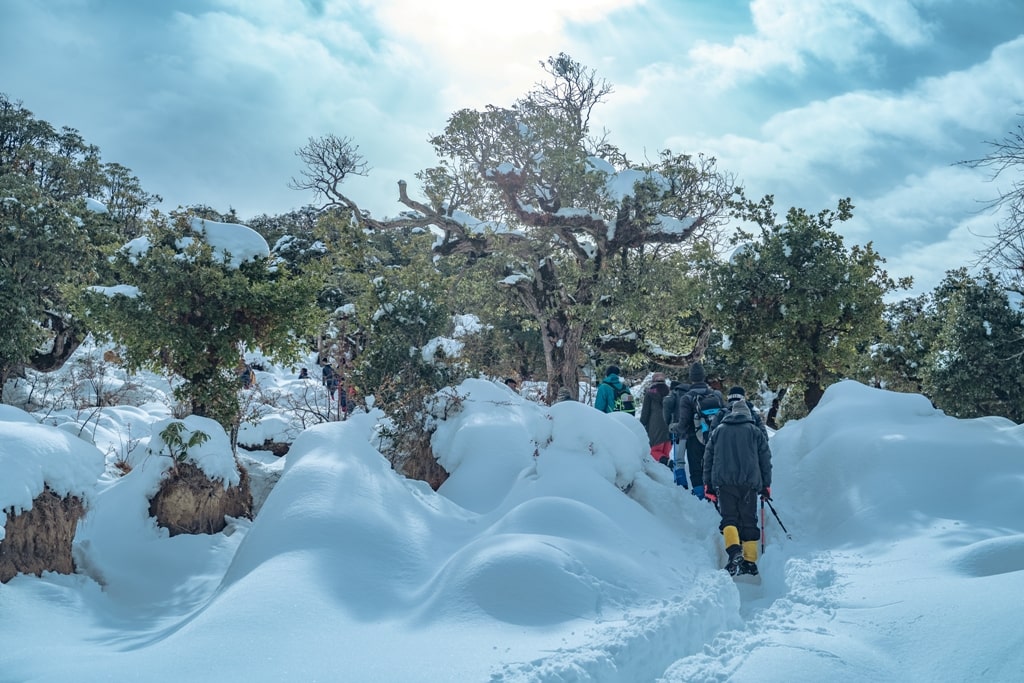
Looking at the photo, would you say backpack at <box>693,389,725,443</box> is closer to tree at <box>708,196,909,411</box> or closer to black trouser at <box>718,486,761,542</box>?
black trouser at <box>718,486,761,542</box>

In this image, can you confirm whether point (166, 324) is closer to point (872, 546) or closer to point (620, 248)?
point (872, 546)

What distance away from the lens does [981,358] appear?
14.7m

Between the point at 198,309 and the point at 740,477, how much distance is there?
7034mm

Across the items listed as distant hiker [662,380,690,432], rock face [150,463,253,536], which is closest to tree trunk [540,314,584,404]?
distant hiker [662,380,690,432]

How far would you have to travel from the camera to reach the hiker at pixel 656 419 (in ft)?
30.6

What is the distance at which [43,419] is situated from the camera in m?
9.27

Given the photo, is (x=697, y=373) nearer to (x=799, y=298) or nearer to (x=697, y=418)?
(x=697, y=418)

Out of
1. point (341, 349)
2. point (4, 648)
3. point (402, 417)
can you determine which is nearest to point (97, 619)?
point (4, 648)

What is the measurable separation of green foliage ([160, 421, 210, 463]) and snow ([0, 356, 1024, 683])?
0.11 m

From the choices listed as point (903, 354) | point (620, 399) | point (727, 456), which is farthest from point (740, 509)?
point (903, 354)

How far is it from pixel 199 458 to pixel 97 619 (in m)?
2.36

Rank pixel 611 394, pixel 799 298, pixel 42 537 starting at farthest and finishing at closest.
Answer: pixel 799 298, pixel 611 394, pixel 42 537

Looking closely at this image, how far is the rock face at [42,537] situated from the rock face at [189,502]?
1.21 m

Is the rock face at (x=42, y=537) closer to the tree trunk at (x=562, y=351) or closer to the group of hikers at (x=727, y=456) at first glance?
the group of hikers at (x=727, y=456)
